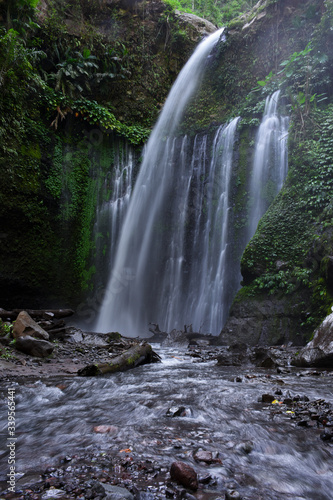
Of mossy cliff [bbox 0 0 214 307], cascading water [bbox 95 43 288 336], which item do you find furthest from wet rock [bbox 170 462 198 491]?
mossy cliff [bbox 0 0 214 307]

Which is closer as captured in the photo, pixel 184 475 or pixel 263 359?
pixel 184 475

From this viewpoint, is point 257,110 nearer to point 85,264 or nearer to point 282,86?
point 282,86

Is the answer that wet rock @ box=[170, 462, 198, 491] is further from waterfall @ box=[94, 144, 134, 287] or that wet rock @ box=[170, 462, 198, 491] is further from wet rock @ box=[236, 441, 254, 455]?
waterfall @ box=[94, 144, 134, 287]

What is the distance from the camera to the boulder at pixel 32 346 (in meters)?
5.39

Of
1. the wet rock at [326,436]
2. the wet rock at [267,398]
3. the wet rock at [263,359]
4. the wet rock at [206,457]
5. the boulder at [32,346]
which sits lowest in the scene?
the boulder at [32,346]

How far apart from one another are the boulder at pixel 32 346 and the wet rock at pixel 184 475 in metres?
4.47

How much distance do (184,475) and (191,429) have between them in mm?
870

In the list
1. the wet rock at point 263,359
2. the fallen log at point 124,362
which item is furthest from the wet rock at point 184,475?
the wet rock at point 263,359

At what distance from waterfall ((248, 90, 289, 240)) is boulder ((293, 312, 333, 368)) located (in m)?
7.26

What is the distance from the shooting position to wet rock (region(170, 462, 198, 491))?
153 cm

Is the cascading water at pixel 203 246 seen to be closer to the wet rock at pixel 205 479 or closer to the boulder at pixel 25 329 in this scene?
the boulder at pixel 25 329

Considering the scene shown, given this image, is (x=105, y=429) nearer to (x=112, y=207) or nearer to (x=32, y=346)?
(x=32, y=346)

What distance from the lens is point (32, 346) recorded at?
214 inches

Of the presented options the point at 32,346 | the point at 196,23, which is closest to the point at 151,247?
the point at 32,346
